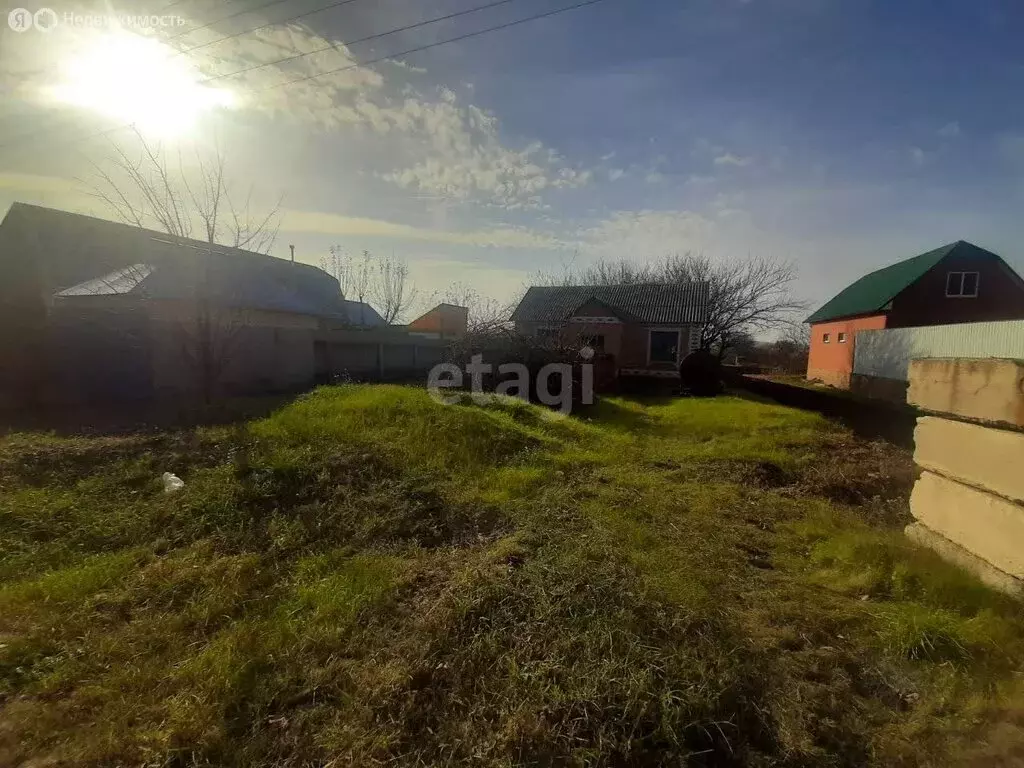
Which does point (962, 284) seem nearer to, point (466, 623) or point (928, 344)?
point (928, 344)

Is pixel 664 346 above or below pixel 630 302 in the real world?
below

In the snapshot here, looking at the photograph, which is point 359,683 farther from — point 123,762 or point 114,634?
point 114,634

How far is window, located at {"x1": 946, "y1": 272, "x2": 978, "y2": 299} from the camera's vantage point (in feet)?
55.0

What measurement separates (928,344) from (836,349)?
310 inches

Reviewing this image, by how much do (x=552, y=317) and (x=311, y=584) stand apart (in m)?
18.5

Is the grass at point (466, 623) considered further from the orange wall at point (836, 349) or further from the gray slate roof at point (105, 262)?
the orange wall at point (836, 349)

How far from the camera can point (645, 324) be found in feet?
65.2

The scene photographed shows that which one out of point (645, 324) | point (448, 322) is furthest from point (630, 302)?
point (448, 322)

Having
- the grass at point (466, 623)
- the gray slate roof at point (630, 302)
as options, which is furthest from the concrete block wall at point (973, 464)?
the gray slate roof at point (630, 302)

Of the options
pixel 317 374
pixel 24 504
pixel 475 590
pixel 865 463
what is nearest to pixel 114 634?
pixel 475 590

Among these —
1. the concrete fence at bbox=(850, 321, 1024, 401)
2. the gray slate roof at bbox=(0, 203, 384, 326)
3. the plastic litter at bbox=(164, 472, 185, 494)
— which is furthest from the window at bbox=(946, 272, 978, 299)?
the gray slate roof at bbox=(0, 203, 384, 326)

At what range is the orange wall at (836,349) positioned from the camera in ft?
59.3

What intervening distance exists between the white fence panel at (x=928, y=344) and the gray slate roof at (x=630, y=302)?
573cm

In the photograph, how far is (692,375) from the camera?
15211 millimetres
